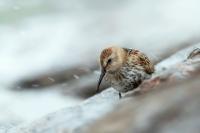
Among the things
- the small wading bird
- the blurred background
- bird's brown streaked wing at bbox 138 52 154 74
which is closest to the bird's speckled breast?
the small wading bird

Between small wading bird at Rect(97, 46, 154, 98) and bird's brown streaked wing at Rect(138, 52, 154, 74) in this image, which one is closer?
small wading bird at Rect(97, 46, 154, 98)

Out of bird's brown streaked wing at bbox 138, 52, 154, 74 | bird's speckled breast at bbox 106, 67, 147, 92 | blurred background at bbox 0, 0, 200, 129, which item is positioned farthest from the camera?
blurred background at bbox 0, 0, 200, 129

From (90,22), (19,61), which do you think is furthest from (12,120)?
(90,22)

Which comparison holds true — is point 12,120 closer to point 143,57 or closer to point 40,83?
point 40,83

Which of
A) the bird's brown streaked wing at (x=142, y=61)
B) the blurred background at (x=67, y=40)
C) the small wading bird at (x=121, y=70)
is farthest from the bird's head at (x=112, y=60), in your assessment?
the blurred background at (x=67, y=40)

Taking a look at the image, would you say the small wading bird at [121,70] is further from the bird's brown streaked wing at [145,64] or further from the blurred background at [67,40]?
the blurred background at [67,40]

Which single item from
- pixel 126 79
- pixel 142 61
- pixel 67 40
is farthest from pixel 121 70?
pixel 67 40

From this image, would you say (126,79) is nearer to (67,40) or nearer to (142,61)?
(142,61)

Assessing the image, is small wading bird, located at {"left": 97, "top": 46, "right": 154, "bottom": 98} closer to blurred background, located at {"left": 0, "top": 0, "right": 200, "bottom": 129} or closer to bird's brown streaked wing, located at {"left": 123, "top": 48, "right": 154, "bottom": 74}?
bird's brown streaked wing, located at {"left": 123, "top": 48, "right": 154, "bottom": 74}

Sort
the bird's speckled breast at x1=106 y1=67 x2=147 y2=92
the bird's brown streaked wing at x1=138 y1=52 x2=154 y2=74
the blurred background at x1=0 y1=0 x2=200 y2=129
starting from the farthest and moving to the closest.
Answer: the blurred background at x1=0 y1=0 x2=200 y2=129 → the bird's brown streaked wing at x1=138 y1=52 x2=154 y2=74 → the bird's speckled breast at x1=106 y1=67 x2=147 y2=92
